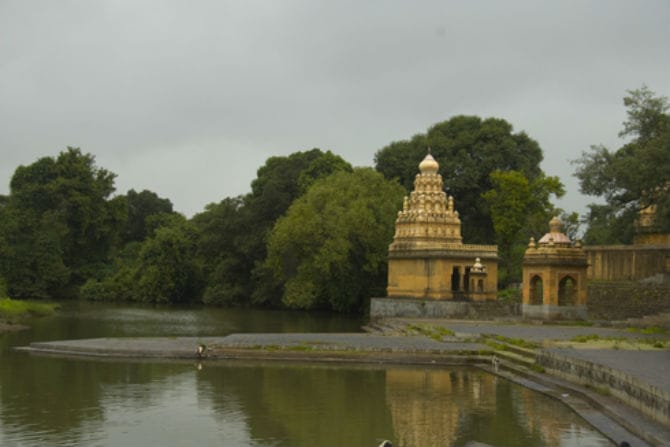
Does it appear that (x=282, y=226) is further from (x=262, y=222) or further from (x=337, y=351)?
(x=337, y=351)

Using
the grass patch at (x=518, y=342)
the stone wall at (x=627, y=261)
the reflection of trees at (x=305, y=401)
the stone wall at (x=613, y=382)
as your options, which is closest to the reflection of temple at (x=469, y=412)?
the reflection of trees at (x=305, y=401)

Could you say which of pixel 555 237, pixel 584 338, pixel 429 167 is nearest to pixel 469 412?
pixel 584 338

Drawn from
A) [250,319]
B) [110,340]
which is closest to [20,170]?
[250,319]

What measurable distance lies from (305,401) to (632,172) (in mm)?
19154

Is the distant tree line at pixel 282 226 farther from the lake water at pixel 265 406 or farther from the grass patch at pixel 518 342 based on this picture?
the lake water at pixel 265 406

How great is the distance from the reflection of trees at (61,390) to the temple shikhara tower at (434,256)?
22593 millimetres

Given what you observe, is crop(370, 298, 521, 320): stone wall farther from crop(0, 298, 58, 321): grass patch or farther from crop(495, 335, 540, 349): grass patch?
crop(0, 298, 58, 321): grass patch

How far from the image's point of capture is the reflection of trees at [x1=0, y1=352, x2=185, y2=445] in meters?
14.6

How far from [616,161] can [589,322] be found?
6.06 meters

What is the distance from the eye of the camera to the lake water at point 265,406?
13.9 m

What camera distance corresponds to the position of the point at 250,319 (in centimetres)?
4494

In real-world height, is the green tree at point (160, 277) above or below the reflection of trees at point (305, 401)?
above

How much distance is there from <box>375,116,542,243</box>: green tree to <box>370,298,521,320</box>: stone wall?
16.9 metres

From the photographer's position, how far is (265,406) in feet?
54.1
